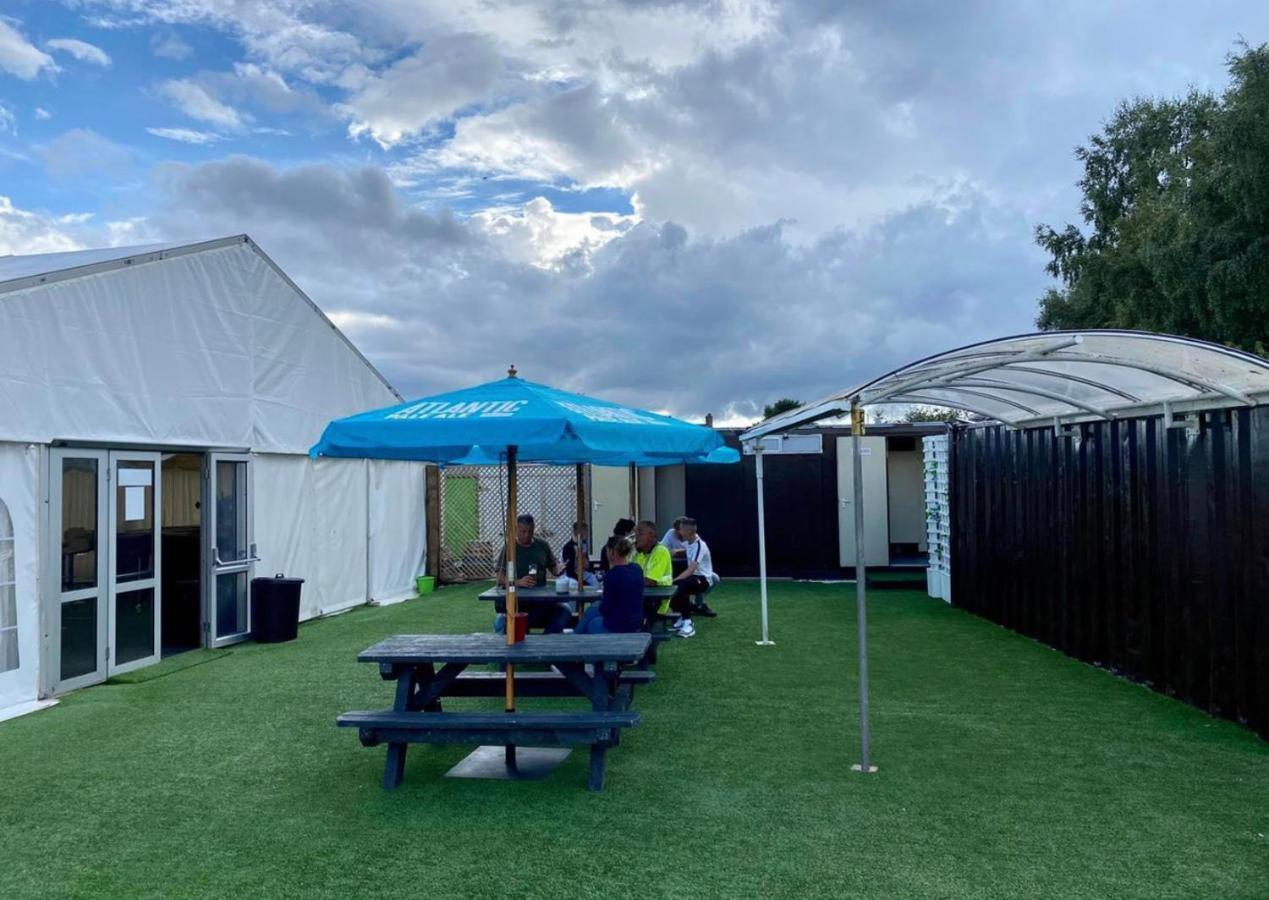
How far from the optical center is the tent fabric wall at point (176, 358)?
286 inches

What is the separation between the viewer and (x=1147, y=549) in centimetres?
682

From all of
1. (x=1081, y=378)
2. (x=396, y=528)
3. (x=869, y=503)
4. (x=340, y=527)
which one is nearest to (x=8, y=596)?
(x=340, y=527)

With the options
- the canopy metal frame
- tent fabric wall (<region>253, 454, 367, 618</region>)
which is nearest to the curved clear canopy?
the canopy metal frame

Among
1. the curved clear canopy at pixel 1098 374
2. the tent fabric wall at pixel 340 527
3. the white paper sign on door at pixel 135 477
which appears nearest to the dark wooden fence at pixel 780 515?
the tent fabric wall at pixel 340 527

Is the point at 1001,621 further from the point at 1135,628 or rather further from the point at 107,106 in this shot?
the point at 107,106

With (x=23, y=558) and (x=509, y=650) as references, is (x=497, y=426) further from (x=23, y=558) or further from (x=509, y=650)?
(x=23, y=558)

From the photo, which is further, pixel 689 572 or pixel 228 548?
pixel 228 548

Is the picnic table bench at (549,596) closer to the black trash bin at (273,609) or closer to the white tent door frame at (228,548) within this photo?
the black trash bin at (273,609)

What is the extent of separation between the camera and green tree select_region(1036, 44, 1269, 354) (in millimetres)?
16047

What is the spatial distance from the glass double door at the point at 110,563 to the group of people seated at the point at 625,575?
303 cm

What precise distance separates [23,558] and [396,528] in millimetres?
6959

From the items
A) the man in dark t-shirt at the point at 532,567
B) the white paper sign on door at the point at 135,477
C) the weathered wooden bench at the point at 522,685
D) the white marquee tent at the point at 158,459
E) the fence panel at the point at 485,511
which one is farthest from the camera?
the fence panel at the point at 485,511

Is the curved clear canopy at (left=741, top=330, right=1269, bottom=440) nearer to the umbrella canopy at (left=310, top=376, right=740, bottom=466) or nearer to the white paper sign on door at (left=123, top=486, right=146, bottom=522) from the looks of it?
the umbrella canopy at (left=310, top=376, right=740, bottom=466)

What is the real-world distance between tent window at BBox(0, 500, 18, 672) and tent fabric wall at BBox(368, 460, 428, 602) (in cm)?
609
